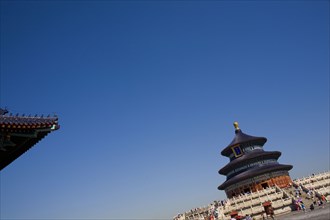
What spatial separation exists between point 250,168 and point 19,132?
38288mm

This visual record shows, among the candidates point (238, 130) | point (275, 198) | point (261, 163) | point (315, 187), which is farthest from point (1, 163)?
point (238, 130)

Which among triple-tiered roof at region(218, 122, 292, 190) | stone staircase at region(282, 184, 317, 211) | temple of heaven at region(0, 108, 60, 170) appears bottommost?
stone staircase at region(282, 184, 317, 211)

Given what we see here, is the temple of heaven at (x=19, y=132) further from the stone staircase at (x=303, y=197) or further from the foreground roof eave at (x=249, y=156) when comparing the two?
the foreground roof eave at (x=249, y=156)

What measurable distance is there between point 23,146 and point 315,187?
28.7 m

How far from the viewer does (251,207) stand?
2775 cm

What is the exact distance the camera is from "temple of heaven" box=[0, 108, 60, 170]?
10.7 m

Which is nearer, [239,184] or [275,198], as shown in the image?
[275,198]

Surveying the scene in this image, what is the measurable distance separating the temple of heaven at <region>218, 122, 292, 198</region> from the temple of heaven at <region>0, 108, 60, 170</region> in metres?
34.5

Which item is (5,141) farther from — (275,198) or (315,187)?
(315,187)

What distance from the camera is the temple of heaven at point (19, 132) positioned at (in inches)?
420

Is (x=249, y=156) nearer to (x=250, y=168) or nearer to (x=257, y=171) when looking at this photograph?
(x=250, y=168)

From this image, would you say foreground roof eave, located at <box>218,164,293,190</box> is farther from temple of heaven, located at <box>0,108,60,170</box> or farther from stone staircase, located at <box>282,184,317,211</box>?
temple of heaven, located at <box>0,108,60,170</box>

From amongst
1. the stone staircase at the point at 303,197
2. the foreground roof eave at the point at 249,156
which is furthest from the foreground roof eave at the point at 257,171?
the stone staircase at the point at 303,197

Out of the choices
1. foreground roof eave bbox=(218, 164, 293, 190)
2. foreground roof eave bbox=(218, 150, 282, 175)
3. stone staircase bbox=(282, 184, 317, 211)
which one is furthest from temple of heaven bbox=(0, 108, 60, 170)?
foreground roof eave bbox=(218, 150, 282, 175)
